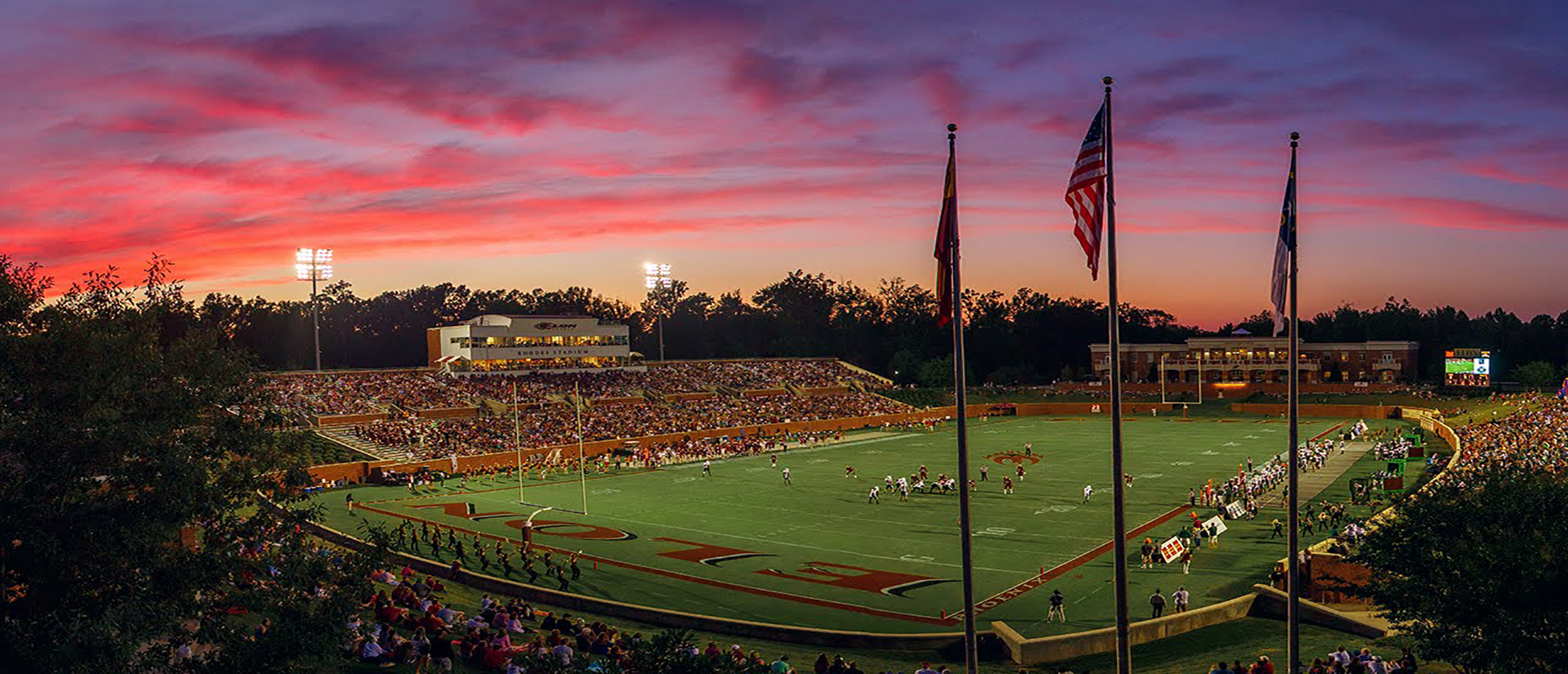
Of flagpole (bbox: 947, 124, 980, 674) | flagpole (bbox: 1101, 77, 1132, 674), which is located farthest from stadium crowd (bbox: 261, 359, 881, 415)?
flagpole (bbox: 1101, 77, 1132, 674)

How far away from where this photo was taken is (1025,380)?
13775cm

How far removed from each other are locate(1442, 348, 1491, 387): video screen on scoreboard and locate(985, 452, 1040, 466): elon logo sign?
56886mm

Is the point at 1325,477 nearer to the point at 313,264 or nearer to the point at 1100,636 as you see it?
the point at 1100,636

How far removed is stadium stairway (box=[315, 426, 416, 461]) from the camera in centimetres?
6258

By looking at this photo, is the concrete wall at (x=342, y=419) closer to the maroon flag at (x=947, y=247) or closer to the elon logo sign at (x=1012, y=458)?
the elon logo sign at (x=1012, y=458)

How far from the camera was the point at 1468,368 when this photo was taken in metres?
95.9

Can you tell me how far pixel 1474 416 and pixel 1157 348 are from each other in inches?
2066

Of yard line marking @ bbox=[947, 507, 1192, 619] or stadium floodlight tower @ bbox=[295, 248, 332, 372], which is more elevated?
stadium floodlight tower @ bbox=[295, 248, 332, 372]

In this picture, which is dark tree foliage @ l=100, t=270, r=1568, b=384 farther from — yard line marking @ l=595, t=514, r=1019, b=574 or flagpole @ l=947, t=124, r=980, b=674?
flagpole @ l=947, t=124, r=980, b=674

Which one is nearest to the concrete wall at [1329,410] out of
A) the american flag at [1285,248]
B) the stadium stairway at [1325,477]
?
the stadium stairway at [1325,477]

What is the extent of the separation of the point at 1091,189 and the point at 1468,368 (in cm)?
10066

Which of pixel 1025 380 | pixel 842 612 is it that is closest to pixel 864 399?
pixel 1025 380

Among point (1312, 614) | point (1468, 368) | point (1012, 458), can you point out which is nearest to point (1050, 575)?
point (1312, 614)

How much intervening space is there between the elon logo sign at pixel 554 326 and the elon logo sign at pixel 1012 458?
148 feet
